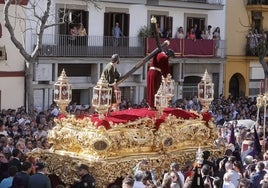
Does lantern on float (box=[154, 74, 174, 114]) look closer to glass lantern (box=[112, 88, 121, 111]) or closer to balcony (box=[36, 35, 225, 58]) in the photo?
glass lantern (box=[112, 88, 121, 111])

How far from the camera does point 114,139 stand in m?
13.5

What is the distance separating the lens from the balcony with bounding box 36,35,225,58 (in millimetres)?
27484

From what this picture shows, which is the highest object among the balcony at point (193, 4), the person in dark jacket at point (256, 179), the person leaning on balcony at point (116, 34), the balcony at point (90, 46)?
the balcony at point (193, 4)

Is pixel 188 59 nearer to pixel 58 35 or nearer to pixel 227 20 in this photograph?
pixel 227 20

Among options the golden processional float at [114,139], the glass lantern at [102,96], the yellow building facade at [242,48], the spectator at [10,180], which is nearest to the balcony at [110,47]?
the yellow building facade at [242,48]

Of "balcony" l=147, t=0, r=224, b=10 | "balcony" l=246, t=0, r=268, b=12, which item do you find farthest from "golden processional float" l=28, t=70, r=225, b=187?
"balcony" l=246, t=0, r=268, b=12

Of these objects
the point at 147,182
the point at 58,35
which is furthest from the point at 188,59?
the point at 147,182

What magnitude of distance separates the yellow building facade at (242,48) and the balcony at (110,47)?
1820mm

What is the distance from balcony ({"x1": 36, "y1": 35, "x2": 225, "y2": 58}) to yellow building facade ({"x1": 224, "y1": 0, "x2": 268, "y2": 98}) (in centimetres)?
182

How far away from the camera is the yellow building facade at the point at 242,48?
116 feet

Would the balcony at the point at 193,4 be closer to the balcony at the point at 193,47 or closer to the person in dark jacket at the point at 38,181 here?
the balcony at the point at 193,47

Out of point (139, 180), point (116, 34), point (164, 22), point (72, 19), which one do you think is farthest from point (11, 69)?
point (139, 180)

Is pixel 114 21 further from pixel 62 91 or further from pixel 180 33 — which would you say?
pixel 62 91

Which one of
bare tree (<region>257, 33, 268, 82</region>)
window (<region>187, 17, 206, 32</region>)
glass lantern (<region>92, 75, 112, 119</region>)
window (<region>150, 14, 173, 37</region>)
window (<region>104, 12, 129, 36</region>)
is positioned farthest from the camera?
window (<region>187, 17, 206, 32</region>)
